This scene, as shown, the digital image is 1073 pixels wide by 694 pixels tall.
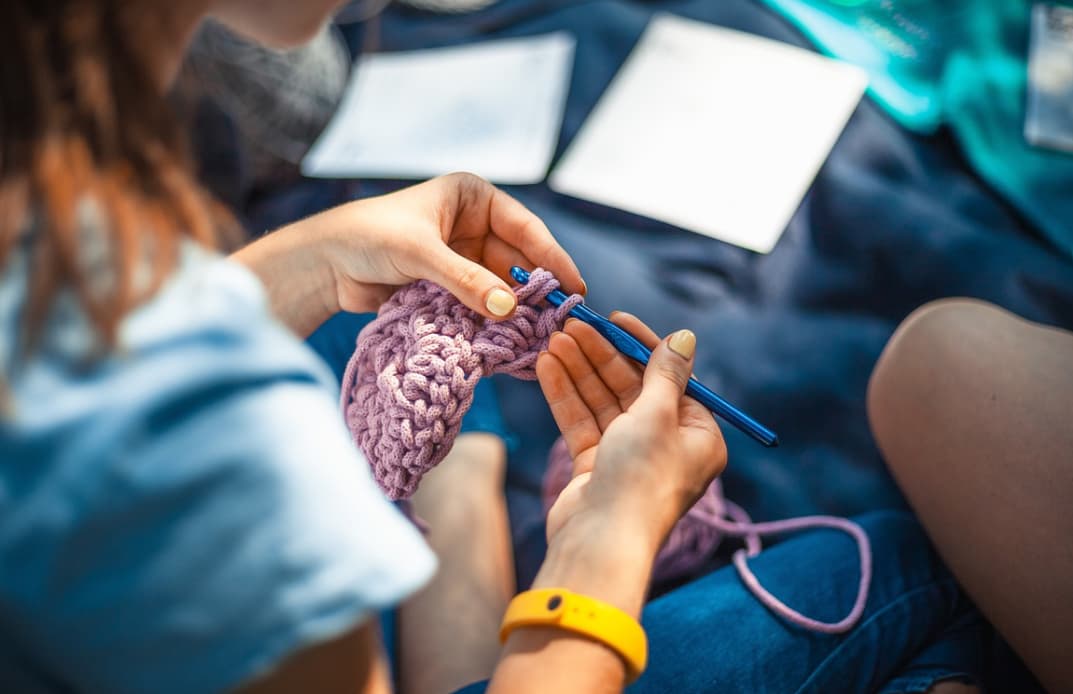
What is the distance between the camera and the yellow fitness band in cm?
46

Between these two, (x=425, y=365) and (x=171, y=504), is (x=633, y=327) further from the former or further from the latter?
(x=171, y=504)

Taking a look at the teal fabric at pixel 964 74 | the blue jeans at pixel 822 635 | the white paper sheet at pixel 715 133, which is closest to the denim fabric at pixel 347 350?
the blue jeans at pixel 822 635

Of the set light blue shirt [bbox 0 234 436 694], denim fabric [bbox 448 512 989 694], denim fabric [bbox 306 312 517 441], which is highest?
light blue shirt [bbox 0 234 436 694]

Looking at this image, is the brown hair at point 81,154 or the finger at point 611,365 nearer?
the brown hair at point 81,154

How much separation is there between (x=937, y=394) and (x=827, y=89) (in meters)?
0.52

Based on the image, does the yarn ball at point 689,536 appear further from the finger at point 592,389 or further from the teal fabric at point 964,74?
the teal fabric at point 964,74

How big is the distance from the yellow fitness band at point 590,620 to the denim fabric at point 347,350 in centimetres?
29

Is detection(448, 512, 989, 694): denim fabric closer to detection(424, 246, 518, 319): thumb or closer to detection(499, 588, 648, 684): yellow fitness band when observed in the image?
detection(499, 588, 648, 684): yellow fitness band

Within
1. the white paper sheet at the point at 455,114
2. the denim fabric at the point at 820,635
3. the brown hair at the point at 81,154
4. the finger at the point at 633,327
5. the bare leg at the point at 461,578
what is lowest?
the bare leg at the point at 461,578

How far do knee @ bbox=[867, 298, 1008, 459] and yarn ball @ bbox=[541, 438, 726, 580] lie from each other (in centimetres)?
18

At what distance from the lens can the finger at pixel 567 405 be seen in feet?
2.03

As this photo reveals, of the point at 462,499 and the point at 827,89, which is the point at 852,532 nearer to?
the point at 462,499

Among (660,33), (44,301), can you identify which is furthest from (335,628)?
(660,33)

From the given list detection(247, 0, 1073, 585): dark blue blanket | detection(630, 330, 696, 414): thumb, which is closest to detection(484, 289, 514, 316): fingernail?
detection(630, 330, 696, 414): thumb
